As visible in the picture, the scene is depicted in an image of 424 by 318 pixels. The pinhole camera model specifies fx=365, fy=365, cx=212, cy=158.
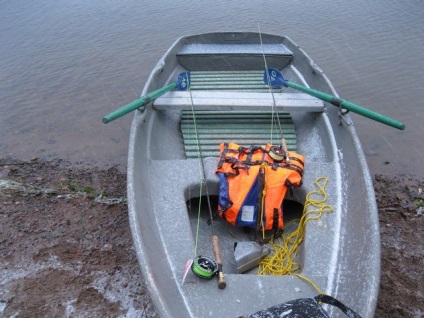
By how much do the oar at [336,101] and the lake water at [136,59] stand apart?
88.9 inches

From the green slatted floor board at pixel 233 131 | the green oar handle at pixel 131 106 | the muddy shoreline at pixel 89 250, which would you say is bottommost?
the muddy shoreline at pixel 89 250

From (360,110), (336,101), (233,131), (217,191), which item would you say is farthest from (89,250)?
(360,110)

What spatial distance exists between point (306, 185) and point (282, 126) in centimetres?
153

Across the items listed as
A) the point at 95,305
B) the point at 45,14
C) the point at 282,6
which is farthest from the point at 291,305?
the point at 45,14

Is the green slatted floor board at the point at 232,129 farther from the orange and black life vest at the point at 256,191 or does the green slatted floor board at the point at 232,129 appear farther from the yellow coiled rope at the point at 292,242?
the yellow coiled rope at the point at 292,242

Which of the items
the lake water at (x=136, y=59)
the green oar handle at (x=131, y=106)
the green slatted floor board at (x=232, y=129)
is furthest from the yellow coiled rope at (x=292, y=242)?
the lake water at (x=136, y=59)

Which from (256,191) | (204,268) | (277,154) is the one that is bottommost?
(204,268)

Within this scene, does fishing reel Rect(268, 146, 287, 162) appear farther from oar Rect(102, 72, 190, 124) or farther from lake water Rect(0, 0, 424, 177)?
lake water Rect(0, 0, 424, 177)

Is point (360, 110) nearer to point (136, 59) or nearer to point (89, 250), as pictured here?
point (89, 250)

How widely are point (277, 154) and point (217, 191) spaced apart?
694 millimetres

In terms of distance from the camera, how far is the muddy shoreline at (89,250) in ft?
11.5

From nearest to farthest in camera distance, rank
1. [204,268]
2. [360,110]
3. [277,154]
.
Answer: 1. [204,268]
2. [277,154]
3. [360,110]

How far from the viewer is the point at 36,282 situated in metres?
3.72

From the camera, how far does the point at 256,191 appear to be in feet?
10.8
